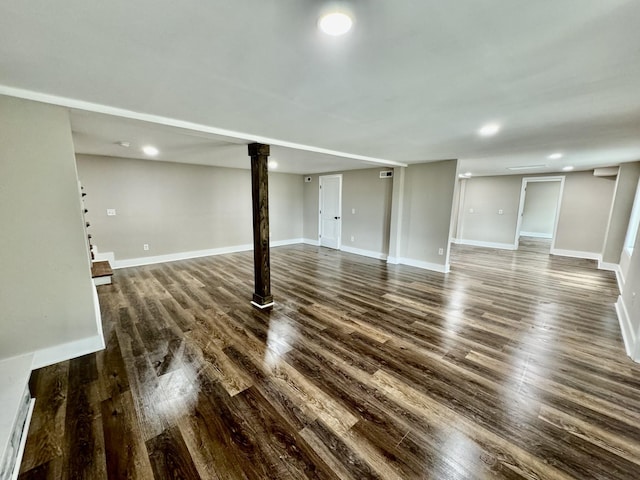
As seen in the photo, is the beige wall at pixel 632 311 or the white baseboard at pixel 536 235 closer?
the beige wall at pixel 632 311

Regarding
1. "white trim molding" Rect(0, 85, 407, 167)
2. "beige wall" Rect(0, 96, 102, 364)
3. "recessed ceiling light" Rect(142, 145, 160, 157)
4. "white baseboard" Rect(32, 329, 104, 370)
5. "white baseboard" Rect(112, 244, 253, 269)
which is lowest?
"white baseboard" Rect(32, 329, 104, 370)

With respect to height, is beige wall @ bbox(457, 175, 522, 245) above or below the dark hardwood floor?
above

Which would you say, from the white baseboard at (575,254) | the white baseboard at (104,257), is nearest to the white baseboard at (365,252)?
the white baseboard at (575,254)

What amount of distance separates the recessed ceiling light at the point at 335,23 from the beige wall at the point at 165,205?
221 inches

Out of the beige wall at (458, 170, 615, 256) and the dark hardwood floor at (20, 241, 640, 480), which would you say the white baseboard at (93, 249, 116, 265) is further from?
the beige wall at (458, 170, 615, 256)

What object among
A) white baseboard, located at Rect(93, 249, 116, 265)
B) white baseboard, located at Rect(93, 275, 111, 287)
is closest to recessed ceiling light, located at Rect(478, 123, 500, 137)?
white baseboard, located at Rect(93, 275, 111, 287)

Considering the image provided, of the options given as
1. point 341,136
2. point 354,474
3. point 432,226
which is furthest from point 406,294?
point 354,474

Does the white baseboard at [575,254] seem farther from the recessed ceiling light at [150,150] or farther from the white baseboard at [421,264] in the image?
the recessed ceiling light at [150,150]

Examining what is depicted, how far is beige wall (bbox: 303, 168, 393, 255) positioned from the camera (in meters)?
6.36

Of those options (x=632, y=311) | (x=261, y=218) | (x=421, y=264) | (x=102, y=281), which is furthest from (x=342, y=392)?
(x=102, y=281)

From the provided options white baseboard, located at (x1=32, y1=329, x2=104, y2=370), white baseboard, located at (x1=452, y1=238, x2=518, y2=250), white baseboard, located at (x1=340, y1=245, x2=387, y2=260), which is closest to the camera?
white baseboard, located at (x1=32, y1=329, x2=104, y2=370)

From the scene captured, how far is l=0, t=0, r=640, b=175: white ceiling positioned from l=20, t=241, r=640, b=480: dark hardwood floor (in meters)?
2.29

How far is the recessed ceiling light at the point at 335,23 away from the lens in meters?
1.11

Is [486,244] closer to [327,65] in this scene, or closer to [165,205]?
[327,65]
